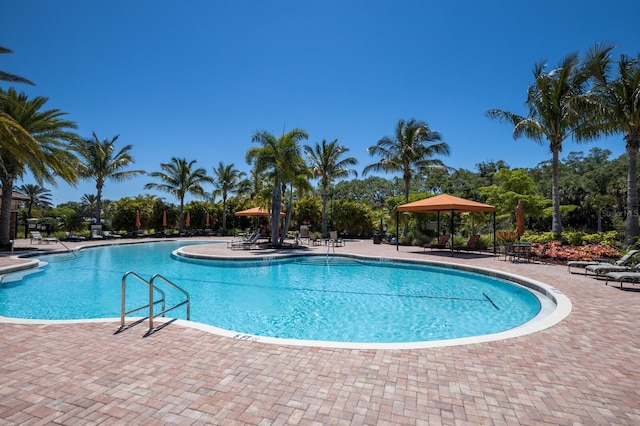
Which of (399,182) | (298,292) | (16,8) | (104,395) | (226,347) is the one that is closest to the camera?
(104,395)

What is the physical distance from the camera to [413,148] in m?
22.1

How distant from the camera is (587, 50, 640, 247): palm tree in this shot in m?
11.9

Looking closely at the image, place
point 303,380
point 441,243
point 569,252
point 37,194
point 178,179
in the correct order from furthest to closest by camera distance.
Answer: point 37,194, point 178,179, point 441,243, point 569,252, point 303,380

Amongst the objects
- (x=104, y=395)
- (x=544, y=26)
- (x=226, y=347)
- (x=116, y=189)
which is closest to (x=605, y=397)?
(x=226, y=347)

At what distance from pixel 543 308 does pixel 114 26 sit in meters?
15.2

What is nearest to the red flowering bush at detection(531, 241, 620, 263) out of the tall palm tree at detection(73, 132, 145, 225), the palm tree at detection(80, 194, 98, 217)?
the tall palm tree at detection(73, 132, 145, 225)

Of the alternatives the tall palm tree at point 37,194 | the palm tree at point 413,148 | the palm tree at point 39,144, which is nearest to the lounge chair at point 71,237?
the palm tree at point 39,144

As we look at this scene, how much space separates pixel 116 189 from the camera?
26.5 m

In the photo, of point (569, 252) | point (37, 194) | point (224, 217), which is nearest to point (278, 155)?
point (569, 252)

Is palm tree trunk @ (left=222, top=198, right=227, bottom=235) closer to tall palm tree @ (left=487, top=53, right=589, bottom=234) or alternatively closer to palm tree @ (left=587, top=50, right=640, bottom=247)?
tall palm tree @ (left=487, top=53, right=589, bottom=234)

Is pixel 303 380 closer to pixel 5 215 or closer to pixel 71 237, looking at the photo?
pixel 5 215

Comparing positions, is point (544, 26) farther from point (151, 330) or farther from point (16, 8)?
point (16, 8)

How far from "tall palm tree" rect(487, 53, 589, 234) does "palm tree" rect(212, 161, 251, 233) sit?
2268 centimetres

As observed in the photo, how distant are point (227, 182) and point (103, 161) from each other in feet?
32.2
